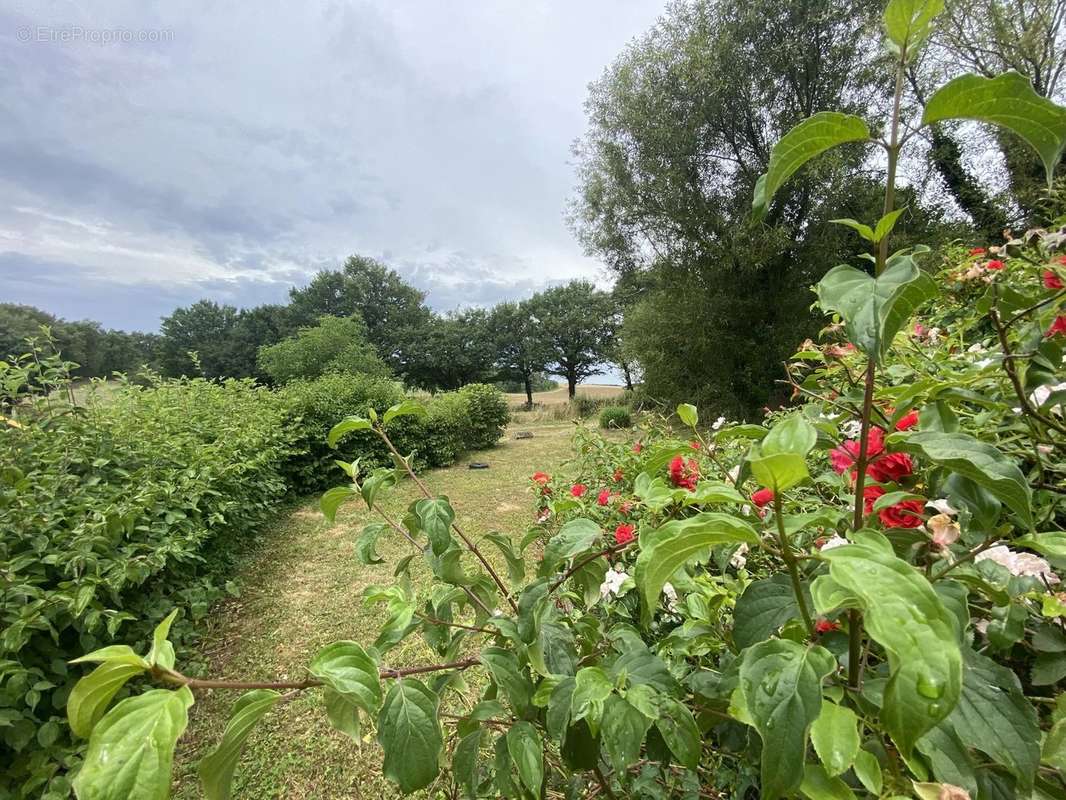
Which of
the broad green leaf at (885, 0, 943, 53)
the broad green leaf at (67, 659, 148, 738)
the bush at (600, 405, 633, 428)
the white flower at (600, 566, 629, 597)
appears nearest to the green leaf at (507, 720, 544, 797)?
the broad green leaf at (67, 659, 148, 738)

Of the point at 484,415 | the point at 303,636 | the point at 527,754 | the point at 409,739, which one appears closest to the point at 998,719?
the point at 527,754

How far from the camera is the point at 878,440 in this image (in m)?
0.68

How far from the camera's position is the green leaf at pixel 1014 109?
43 centimetres

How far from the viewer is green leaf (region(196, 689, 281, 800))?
1.50 feet

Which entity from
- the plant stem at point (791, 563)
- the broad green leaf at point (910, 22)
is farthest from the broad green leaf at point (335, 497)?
the broad green leaf at point (910, 22)

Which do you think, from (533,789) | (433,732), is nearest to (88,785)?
(433,732)

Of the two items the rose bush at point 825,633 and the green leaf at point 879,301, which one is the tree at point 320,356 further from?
the green leaf at point 879,301

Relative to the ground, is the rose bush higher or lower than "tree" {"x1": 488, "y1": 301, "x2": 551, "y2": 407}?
lower

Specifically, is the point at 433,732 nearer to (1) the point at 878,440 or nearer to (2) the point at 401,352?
(1) the point at 878,440

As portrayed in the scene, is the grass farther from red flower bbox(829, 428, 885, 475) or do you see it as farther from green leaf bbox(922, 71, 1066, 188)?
green leaf bbox(922, 71, 1066, 188)

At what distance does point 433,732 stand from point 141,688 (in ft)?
8.50

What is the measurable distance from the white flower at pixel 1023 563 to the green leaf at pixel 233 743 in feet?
3.07

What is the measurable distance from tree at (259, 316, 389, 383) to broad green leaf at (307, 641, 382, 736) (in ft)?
57.0

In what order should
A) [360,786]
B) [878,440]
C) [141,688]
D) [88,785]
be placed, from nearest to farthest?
[88,785] → [878,440] → [360,786] → [141,688]
